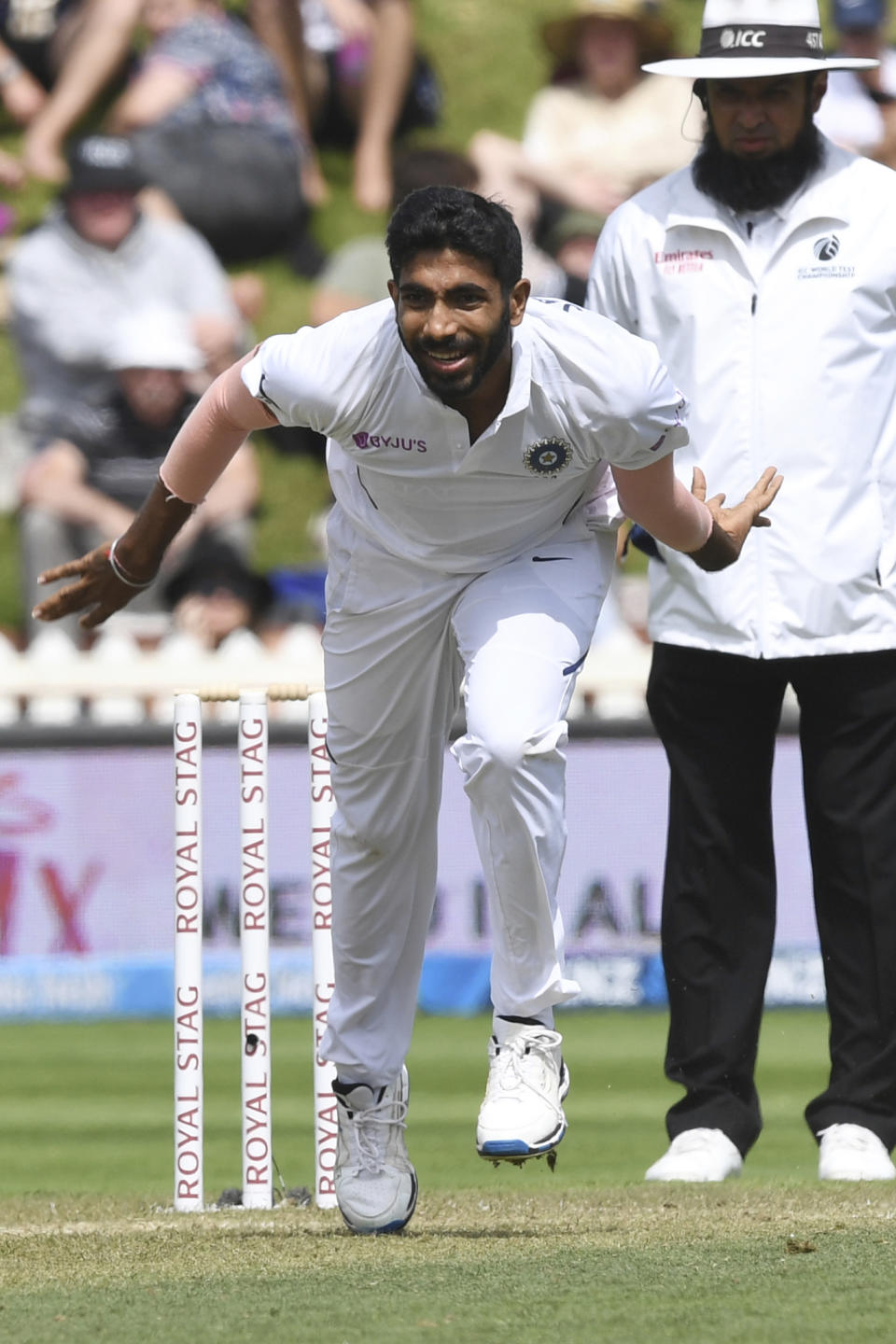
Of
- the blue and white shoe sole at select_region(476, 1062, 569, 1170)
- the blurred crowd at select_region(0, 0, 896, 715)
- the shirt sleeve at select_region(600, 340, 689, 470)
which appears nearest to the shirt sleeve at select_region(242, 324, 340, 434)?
the shirt sleeve at select_region(600, 340, 689, 470)

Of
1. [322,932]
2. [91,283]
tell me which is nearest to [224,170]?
[91,283]

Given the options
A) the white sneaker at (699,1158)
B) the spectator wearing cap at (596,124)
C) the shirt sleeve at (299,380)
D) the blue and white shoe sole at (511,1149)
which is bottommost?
the white sneaker at (699,1158)

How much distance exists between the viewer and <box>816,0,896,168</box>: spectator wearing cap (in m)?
11.1

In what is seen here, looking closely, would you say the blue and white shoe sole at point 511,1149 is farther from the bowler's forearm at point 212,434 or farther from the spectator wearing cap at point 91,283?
the spectator wearing cap at point 91,283

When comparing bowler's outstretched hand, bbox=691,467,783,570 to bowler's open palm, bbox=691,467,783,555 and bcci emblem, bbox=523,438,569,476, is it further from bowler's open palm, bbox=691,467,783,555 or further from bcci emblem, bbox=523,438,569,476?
bcci emblem, bbox=523,438,569,476

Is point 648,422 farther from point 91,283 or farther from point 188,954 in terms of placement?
point 91,283

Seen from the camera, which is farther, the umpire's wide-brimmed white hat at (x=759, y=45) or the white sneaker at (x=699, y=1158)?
the umpire's wide-brimmed white hat at (x=759, y=45)

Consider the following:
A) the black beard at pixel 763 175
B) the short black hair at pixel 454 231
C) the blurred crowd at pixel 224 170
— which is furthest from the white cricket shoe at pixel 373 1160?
the blurred crowd at pixel 224 170

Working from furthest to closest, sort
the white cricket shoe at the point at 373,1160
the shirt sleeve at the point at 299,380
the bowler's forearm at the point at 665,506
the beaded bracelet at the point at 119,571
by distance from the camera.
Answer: the beaded bracelet at the point at 119,571, the white cricket shoe at the point at 373,1160, the bowler's forearm at the point at 665,506, the shirt sleeve at the point at 299,380

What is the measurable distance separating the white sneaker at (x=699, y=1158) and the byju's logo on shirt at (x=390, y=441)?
1.68 meters

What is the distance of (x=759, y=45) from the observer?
4.72 m

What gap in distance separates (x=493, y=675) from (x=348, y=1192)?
0.95 m

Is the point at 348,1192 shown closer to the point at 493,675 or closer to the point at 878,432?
the point at 493,675

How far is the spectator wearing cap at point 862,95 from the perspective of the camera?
11.1 meters
